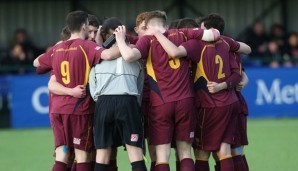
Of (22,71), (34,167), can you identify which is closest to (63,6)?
(22,71)

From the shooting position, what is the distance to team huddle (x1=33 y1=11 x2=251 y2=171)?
9.97 meters

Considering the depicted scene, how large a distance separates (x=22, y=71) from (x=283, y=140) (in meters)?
6.65

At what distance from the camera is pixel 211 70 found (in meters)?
10.4

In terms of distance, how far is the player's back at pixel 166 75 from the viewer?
33.2 ft

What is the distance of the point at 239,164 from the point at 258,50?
39.3 feet

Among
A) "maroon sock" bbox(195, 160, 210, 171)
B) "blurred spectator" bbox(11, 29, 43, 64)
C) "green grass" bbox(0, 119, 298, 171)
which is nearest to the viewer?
"maroon sock" bbox(195, 160, 210, 171)

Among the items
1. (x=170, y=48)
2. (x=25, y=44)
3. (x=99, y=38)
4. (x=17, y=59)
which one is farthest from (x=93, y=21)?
(x=25, y=44)

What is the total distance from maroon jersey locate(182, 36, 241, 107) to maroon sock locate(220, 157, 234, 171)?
625mm

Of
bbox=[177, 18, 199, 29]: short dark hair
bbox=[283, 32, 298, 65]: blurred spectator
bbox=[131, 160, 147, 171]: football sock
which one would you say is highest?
bbox=[177, 18, 199, 29]: short dark hair

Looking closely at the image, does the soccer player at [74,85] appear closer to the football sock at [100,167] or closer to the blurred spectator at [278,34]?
the football sock at [100,167]

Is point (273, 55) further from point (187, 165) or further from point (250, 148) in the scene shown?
point (187, 165)

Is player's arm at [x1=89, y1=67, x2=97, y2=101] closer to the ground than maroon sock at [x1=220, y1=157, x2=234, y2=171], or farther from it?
farther from it

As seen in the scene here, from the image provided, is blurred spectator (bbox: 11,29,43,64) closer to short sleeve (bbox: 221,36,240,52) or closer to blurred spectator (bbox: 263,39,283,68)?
blurred spectator (bbox: 263,39,283,68)

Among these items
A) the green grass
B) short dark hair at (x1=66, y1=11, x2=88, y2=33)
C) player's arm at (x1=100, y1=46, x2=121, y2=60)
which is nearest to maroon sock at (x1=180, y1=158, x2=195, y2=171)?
player's arm at (x1=100, y1=46, x2=121, y2=60)
